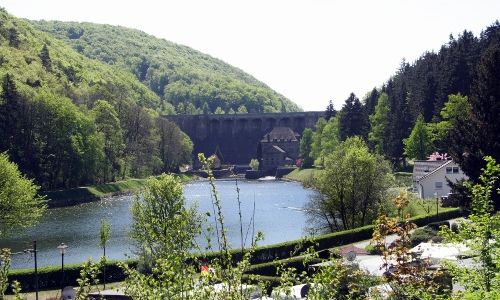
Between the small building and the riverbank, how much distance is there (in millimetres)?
66268

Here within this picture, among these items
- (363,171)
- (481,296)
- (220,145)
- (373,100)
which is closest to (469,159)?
(363,171)

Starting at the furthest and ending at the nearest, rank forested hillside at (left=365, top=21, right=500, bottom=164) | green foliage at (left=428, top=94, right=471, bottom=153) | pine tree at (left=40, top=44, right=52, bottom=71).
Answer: pine tree at (left=40, top=44, right=52, bottom=71) < forested hillside at (left=365, top=21, right=500, bottom=164) < green foliage at (left=428, top=94, right=471, bottom=153)

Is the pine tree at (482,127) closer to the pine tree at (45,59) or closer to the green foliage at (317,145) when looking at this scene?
the green foliage at (317,145)

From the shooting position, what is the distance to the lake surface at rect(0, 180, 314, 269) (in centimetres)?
5178

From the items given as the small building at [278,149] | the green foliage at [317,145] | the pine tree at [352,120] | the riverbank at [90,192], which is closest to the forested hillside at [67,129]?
the riverbank at [90,192]

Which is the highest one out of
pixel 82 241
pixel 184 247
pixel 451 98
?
pixel 451 98

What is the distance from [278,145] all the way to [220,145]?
20.6 m

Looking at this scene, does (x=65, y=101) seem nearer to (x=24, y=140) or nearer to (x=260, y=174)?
(x=24, y=140)

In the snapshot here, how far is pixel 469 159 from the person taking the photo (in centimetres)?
4550

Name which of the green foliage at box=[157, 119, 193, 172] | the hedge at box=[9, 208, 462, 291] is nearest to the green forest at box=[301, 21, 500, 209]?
the hedge at box=[9, 208, 462, 291]

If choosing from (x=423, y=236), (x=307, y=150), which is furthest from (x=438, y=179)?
(x=307, y=150)

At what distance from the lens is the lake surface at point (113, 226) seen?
51.8 meters

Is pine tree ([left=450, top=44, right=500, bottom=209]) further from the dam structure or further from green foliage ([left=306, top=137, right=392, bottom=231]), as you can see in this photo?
the dam structure

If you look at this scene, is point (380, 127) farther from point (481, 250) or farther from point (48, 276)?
point (481, 250)
